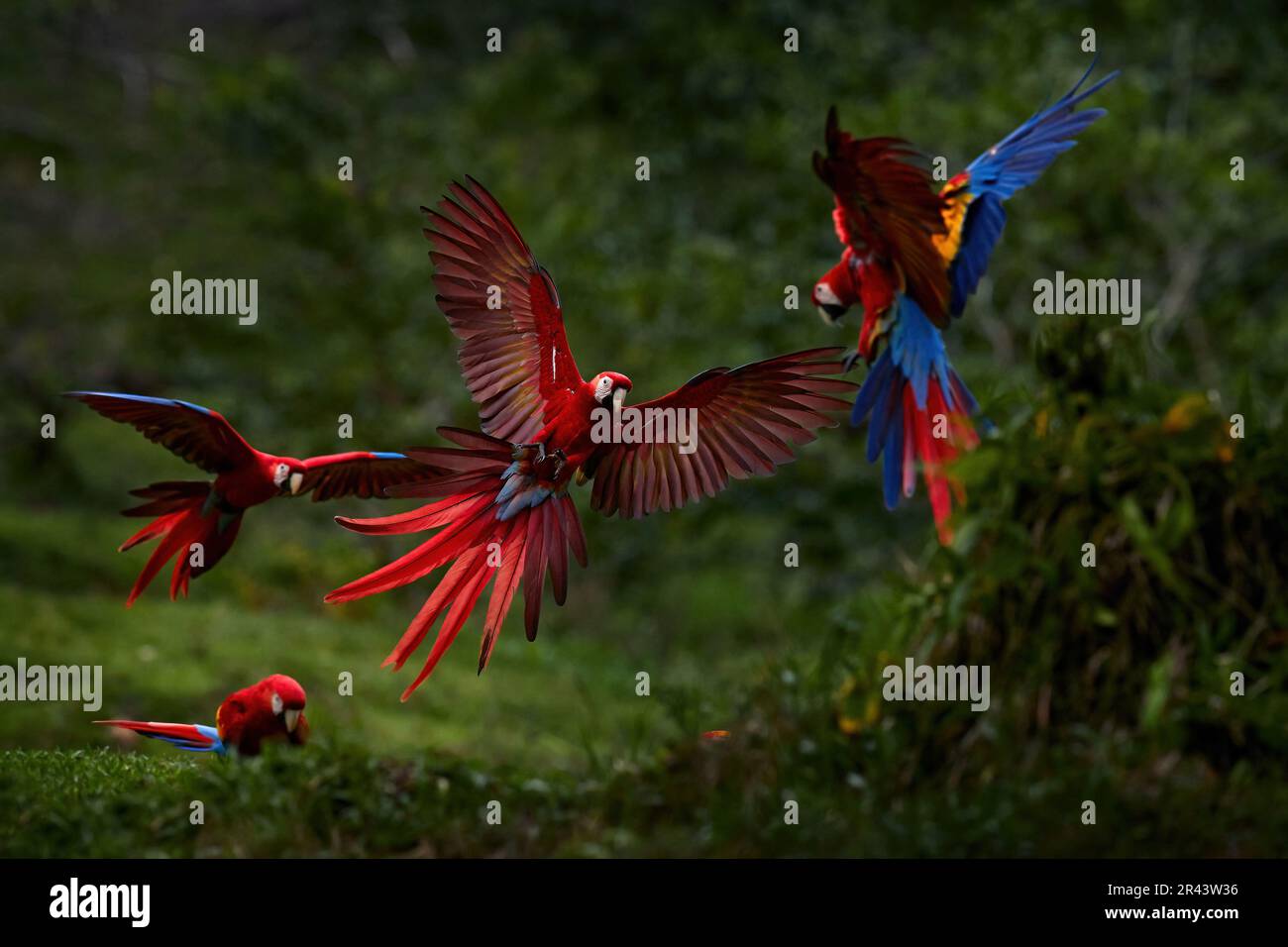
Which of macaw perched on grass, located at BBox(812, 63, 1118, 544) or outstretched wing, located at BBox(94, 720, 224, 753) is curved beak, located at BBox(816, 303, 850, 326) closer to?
macaw perched on grass, located at BBox(812, 63, 1118, 544)

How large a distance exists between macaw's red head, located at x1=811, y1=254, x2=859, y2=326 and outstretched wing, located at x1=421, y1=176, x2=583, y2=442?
1.39 feet

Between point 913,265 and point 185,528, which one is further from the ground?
point 913,265

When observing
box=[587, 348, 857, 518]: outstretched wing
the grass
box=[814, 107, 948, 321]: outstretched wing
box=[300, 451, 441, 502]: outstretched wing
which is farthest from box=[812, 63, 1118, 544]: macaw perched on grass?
the grass

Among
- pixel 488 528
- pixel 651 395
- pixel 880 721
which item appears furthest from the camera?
pixel 651 395

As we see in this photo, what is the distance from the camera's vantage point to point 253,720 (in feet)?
6.22

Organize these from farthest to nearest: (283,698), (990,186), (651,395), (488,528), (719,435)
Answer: (651,395)
(990,186)
(283,698)
(719,435)
(488,528)

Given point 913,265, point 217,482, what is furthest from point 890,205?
point 217,482

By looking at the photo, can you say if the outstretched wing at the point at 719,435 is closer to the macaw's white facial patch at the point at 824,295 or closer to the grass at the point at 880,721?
the macaw's white facial patch at the point at 824,295

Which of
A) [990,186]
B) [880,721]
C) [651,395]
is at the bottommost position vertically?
[880,721]

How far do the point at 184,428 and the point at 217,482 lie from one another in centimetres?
9

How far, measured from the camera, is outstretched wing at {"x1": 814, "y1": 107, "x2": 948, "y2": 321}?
1.74 m

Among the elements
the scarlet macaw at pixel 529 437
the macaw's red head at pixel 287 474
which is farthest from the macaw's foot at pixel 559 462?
the macaw's red head at pixel 287 474

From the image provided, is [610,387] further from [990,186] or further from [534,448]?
[990,186]
